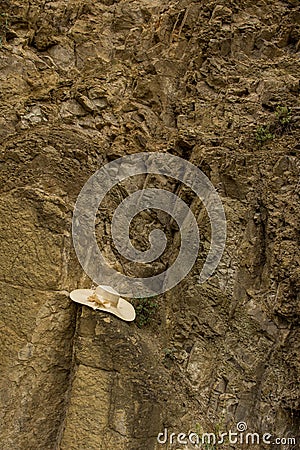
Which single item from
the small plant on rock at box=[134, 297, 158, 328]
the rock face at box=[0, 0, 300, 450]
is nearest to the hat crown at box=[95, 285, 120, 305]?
the rock face at box=[0, 0, 300, 450]

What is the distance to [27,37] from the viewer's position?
5527 millimetres

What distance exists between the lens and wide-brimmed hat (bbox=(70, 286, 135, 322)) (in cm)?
419

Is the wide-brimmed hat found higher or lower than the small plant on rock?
lower

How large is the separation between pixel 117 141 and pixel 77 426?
292 cm

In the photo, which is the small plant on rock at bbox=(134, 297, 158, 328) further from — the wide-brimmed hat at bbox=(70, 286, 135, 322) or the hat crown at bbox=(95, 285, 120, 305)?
the hat crown at bbox=(95, 285, 120, 305)

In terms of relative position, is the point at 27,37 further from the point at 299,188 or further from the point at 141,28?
the point at 299,188

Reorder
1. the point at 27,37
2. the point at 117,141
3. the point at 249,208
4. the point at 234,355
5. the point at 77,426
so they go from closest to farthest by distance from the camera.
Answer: the point at 77,426
the point at 234,355
the point at 249,208
the point at 117,141
the point at 27,37

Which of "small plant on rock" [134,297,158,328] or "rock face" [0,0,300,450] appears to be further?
"small plant on rock" [134,297,158,328]

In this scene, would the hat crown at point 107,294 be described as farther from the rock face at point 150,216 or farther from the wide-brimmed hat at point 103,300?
the rock face at point 150,216

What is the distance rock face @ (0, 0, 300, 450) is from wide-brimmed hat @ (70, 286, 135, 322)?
122mm

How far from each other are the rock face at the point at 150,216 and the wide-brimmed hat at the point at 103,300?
122mm

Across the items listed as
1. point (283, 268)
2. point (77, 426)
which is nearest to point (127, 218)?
point (283, 268)

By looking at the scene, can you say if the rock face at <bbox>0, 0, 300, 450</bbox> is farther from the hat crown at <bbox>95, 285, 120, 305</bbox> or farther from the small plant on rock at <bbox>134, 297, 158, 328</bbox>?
the hat crown at <bbox>95, 285, 120, 305</bbox>

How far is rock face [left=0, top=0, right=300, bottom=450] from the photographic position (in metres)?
4.14
